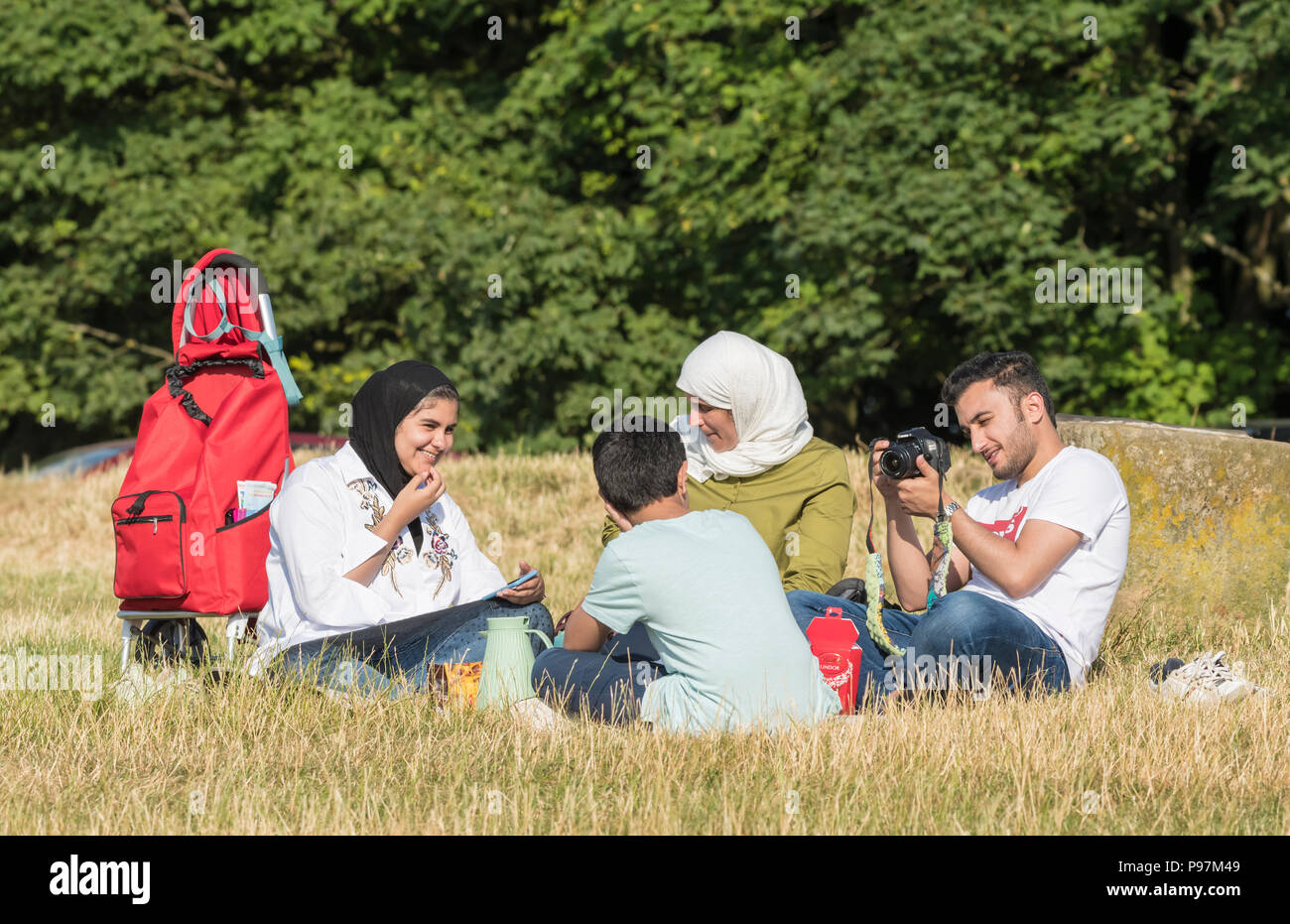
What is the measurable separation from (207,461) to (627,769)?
2.27 meters

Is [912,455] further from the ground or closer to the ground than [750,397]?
closer to the ground

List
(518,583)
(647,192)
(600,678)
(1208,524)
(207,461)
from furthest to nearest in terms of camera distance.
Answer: (647,192) < (1208,524) < (207,461) < (518,583) < (600,678)

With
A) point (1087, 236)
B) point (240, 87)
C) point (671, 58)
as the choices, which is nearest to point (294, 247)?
point (240, 87)

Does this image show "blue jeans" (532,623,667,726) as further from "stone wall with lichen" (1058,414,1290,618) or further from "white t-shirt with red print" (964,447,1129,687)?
"stone wall with lichen" (1058,414,1290,618)

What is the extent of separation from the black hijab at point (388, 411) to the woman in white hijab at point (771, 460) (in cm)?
121

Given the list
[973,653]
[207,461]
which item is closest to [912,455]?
[973,653]

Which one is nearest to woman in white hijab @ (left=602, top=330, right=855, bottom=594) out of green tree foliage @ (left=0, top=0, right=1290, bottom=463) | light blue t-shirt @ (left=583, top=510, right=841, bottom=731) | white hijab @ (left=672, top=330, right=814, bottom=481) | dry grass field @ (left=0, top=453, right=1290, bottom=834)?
white hijab @ (left=672, top=330, right=814, bottom=481)

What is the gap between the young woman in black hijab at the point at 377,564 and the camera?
506 centimetres

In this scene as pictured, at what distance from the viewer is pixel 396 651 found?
17.0 ft

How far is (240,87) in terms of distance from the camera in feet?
66.2

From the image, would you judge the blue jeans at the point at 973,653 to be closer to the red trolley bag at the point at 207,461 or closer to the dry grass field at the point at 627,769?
the dry grass field at the point at 627,769

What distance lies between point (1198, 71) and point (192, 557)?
13355 millimetres

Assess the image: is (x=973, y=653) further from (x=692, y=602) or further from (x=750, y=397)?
(x=750, y=397)

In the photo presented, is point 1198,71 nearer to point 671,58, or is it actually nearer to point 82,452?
point 671,58
